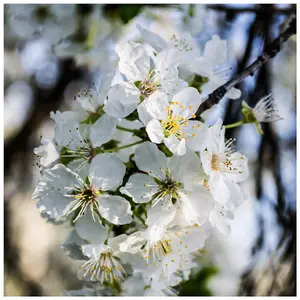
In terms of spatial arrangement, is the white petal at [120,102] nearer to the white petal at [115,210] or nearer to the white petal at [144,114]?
the white petal at [144,114]

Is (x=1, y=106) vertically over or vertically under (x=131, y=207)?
over

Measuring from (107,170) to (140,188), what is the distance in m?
0.08

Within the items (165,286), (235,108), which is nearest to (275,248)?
(235,108)

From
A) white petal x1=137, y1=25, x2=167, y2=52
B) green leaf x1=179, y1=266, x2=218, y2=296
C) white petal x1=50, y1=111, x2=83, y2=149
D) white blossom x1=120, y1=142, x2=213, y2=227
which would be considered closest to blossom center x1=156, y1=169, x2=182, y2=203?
white blossom x1=120, y1=142, x2=213, y2=227

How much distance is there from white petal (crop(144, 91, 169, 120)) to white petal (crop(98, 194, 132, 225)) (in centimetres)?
20

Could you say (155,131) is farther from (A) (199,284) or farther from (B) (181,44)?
(A) (199,284)

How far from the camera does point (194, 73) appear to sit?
1.23 meters

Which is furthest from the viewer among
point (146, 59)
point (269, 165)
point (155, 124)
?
point (269, 165)

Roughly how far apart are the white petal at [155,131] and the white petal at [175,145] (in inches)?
0.7

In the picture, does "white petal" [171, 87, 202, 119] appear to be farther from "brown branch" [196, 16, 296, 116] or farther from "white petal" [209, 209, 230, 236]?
"white petal" [209, 209, 230, 236]

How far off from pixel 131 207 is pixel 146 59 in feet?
1.14

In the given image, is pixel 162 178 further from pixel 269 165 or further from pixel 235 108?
pixel 269 165

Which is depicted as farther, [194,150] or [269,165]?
[269,165]

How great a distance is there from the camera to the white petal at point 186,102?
108 cm
